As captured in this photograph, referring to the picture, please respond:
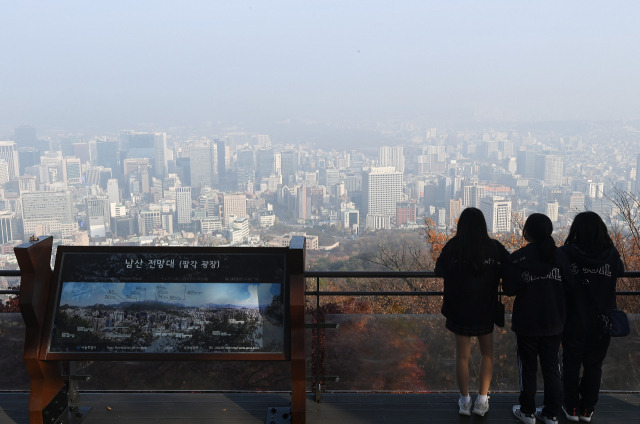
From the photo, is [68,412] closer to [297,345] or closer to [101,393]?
[101,393]

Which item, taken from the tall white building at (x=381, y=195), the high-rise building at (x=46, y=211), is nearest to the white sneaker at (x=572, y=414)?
the tall white building at (x=381, y=195)

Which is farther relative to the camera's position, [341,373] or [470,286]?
[341,373]

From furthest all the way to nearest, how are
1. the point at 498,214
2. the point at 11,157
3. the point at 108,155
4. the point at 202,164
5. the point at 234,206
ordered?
the point at 108,155
the point at 202,164
the point at 11,157
the point at 234,206
the point at 498,214

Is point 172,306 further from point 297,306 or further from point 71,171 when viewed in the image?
point 71,171

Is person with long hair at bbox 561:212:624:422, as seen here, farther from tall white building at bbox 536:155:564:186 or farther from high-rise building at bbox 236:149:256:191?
high-rise building at bbox 236:149:256:191

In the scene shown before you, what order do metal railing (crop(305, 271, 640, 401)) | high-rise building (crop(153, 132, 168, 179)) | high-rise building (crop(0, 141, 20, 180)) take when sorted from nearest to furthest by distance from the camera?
metal railing (crop(305, 271, 640, 401)) → high-rise building (crop(0, 141, 20, 180)) → high-rise building (crop(153, 132, 168, 179))

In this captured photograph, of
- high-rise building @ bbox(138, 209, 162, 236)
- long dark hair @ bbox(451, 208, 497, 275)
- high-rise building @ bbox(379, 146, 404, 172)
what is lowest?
high-rise building @ bbox(138, 209, 162, 236)

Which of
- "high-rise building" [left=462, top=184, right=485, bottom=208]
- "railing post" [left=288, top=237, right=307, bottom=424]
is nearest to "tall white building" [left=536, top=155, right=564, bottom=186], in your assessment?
"high-rise building" [left=462, top=184, right=485, bottom=208]

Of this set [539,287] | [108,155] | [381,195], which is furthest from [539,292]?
[108,155]
